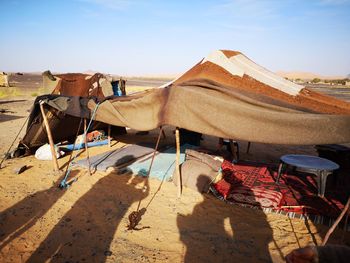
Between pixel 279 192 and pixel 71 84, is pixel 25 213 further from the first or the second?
pixel 279 192

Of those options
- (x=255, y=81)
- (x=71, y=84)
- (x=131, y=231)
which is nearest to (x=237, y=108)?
(x=255, y=81)

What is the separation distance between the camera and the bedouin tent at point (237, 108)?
10.3 ft

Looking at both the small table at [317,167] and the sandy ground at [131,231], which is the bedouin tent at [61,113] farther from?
the small table at [317,167]

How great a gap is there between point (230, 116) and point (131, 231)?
2.46m

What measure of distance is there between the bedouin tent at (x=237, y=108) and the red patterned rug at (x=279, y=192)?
2.02 meters

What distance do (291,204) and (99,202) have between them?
3.73 meters

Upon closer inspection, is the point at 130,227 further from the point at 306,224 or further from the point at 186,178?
the point at 306,224

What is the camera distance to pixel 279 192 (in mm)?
5371

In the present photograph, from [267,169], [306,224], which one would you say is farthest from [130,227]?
[267,169]

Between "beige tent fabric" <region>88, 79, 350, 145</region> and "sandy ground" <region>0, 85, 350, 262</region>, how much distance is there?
168cm

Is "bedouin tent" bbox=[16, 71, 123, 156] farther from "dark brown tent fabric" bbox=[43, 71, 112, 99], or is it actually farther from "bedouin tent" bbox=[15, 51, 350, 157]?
"bedouin tent" bbox=[15, 51, 350, 157]

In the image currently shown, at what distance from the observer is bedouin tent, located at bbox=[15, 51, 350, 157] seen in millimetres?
3125

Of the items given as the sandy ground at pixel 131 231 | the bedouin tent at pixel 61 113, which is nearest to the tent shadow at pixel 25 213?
the sandy ground at pixel 131 231

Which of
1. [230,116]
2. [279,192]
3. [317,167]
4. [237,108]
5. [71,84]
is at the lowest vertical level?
[279,192]
